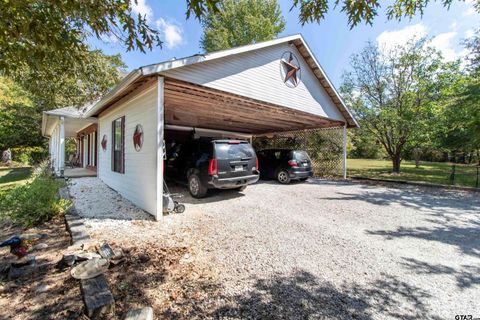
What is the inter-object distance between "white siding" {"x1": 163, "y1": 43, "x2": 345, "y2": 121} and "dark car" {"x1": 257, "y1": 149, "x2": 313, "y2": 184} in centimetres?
192

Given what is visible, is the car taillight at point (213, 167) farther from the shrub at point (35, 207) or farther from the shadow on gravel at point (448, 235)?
the shadow on gravel at point (448, 235)

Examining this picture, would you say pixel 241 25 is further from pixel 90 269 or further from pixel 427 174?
pixel 90 269

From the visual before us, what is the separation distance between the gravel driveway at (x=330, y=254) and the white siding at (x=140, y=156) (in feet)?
3.33

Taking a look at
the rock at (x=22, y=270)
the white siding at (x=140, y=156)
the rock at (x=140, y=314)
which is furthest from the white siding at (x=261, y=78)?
the rock at (x=140, y=314)

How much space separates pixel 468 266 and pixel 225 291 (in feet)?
11.0

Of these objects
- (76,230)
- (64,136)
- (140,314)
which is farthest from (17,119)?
(140,314)

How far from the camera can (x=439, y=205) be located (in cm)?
623

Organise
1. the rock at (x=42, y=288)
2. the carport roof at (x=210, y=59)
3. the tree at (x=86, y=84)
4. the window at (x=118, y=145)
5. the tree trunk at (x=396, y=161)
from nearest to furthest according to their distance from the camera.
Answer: the rock at (x=42, y=288) < the carport roof at (x=210, y=59) < the tree at (x=86, y=84) < the window at (x=118, y=145) < the tree trunk at (x=396, y=161)

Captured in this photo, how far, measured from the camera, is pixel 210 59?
5.45m

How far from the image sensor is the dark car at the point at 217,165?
6.14 m

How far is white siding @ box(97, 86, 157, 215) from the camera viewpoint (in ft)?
16.4

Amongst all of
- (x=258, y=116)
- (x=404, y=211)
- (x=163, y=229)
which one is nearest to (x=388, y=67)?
(x=258, y=116)

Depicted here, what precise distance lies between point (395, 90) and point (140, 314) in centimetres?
1589

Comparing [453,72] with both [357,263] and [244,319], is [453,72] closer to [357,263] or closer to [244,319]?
[357,263]
